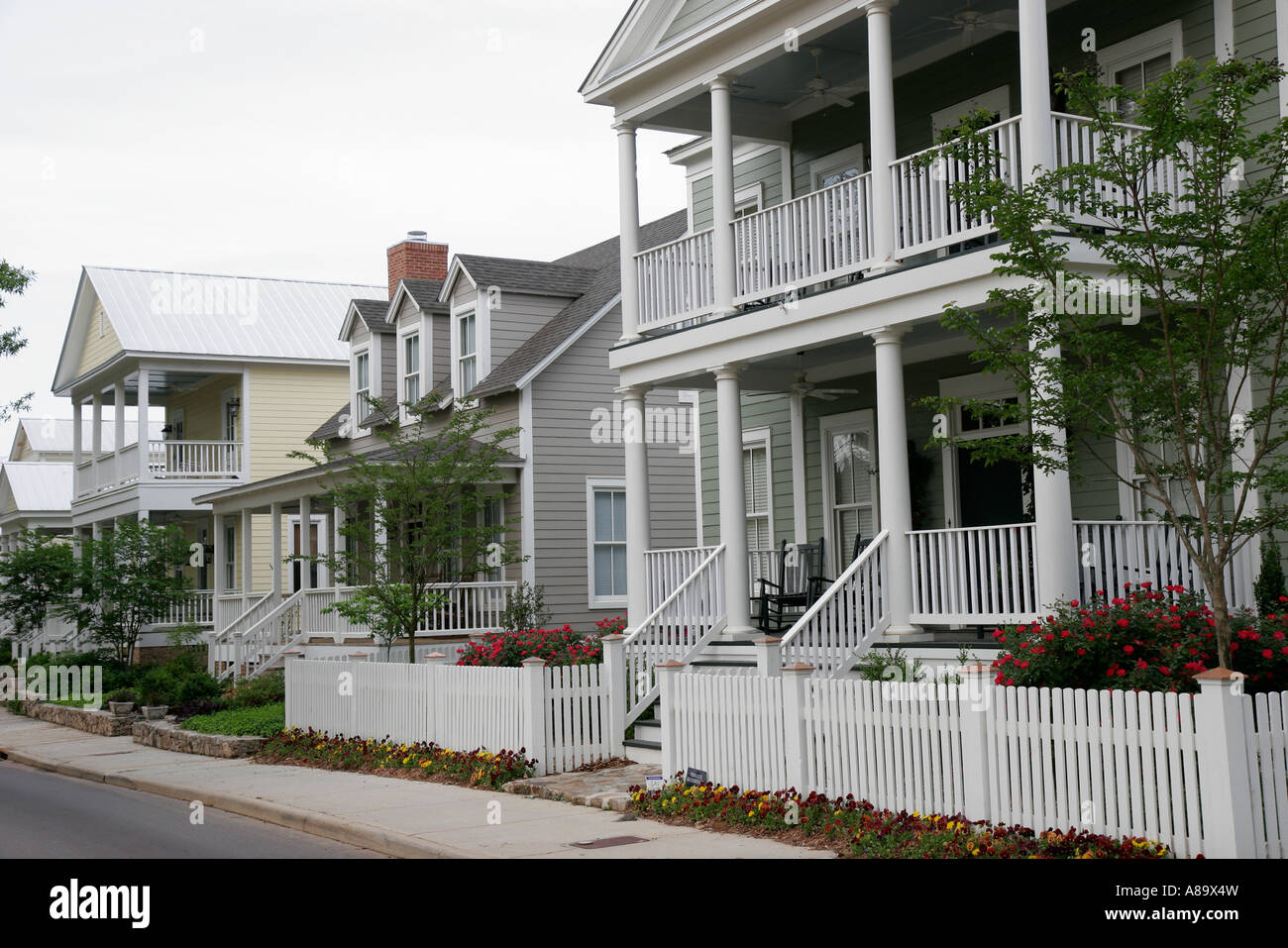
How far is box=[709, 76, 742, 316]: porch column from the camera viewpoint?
50.1 feet

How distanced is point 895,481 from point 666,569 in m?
4.01

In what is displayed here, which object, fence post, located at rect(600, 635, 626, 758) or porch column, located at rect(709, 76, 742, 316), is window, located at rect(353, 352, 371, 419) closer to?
porch column, located at rect(709, 76, 742, 316)

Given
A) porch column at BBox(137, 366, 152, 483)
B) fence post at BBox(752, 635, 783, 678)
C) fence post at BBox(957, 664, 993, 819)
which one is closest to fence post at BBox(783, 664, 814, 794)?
fence post at BBox(752, 635, 783, 678)

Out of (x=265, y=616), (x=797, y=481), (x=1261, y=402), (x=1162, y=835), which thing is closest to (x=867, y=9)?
(x=1261, y=402)

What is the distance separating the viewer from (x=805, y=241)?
1431 centimetres

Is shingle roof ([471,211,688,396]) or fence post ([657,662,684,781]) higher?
shingle roof ([471,211,688,396])

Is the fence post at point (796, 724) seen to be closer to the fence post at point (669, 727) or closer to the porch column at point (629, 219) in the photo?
the fence post at point (669, 727)

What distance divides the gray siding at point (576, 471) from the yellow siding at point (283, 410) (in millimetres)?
10316

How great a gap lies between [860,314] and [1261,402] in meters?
3.78

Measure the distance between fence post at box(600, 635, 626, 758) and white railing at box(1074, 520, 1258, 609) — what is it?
4659 mm

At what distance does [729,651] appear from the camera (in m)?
14.7

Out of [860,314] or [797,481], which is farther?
[797,481]

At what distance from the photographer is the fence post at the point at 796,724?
10352 mm

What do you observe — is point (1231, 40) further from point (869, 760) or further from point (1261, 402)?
point (869, 760)
